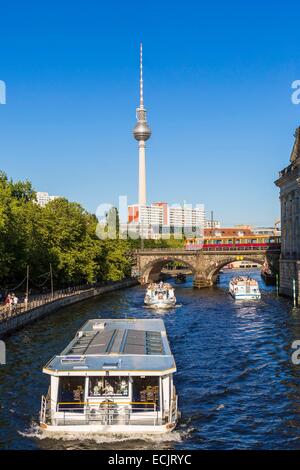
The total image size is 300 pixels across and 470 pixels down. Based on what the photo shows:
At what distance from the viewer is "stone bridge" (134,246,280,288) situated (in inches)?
4449

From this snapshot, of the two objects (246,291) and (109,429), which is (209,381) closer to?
(109,429)

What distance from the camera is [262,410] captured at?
30859 mm

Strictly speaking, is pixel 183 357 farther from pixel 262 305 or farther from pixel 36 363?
pixel 262 305

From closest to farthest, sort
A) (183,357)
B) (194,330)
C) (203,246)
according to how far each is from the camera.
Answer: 1. (183,357)
2. (194,330)
3. (203,246)

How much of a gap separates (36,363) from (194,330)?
20786 millimetres

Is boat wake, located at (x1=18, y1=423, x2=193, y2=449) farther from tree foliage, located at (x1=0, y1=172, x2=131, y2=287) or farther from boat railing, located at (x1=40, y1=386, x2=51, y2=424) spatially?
tree foliage, located at (x1=0, y1=172, x2=131, y2=287)

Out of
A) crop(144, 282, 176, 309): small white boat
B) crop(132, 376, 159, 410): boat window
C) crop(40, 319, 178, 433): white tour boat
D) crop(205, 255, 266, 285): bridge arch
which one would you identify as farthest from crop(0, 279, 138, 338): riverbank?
crop(132, 376, 159, 410): boat window

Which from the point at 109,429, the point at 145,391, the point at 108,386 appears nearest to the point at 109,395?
the point at 108,386

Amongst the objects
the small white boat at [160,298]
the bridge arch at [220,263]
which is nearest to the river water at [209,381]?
the small white boat at [160,298]

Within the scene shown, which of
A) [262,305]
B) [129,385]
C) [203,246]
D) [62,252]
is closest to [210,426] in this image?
[129,385]

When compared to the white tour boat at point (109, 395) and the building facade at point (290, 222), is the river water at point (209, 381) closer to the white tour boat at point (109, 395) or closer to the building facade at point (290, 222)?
the white tour boat at point (109, 395)

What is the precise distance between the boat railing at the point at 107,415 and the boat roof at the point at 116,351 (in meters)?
1.57

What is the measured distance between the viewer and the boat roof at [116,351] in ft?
84.0

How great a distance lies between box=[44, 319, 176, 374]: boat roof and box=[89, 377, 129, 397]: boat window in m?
0.58
